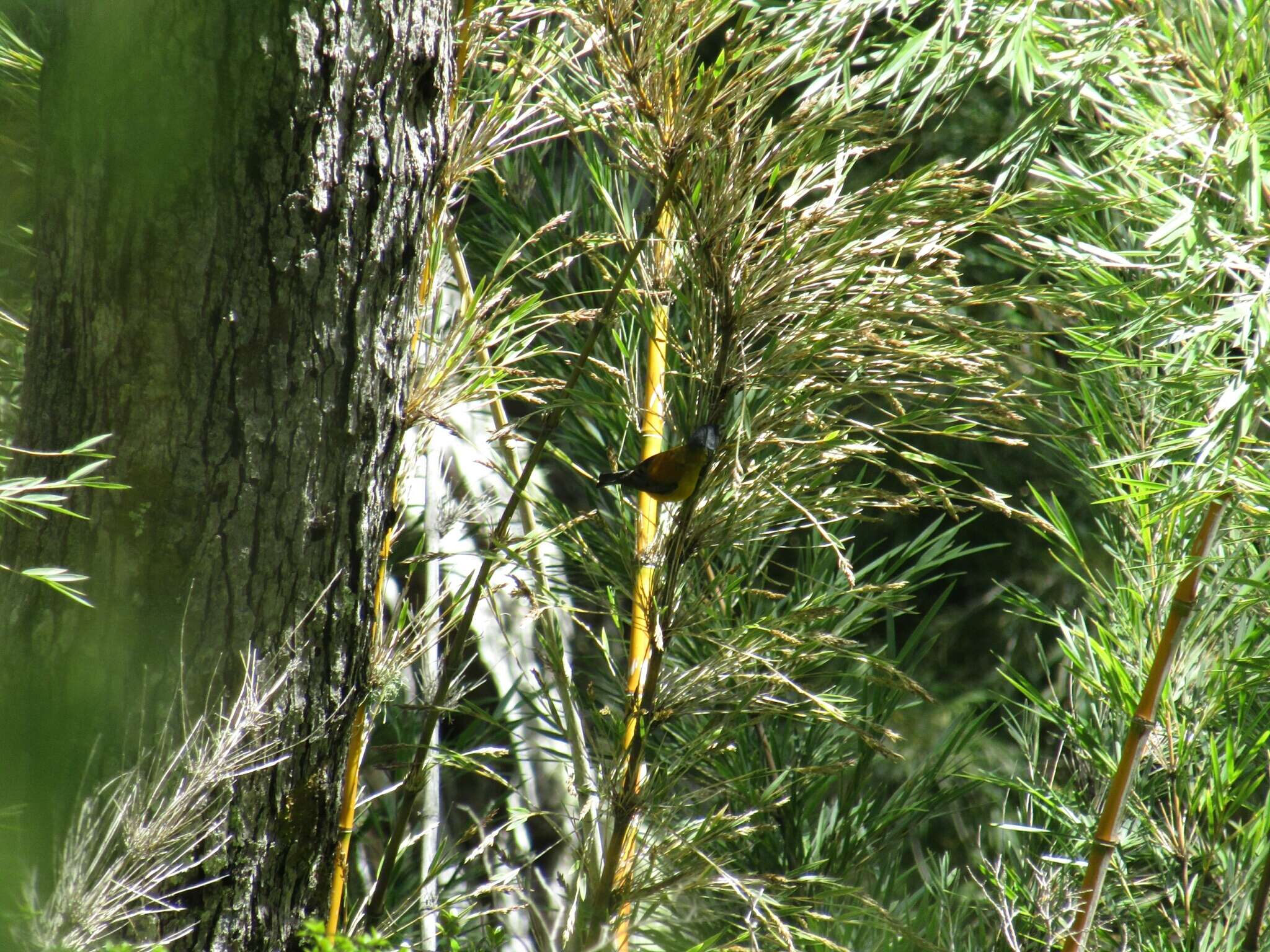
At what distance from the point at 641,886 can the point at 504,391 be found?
0.52 metres

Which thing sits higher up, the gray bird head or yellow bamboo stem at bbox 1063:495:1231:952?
the gray bird head

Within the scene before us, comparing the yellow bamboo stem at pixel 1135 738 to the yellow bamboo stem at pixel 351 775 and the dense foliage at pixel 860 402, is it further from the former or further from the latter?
the yellow bamboo stem at pixel 351 775

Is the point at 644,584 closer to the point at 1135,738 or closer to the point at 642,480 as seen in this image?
the point at 642,480

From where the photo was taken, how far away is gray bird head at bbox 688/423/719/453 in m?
0.97

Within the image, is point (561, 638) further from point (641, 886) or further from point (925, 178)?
point (925, 178)

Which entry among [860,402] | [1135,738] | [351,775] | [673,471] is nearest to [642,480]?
[673,471]

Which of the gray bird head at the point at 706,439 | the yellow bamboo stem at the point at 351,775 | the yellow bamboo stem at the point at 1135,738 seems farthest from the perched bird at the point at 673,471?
the yellow bamboo stem at the point at 1135,738

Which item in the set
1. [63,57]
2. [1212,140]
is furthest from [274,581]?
[1212,140]

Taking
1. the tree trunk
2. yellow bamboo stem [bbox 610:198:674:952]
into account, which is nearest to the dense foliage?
yellow bamboo stem [bbox 610:198:674:952]

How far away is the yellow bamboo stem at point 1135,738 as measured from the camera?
94 centimetres

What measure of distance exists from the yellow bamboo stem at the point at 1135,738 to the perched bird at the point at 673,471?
0.46 m

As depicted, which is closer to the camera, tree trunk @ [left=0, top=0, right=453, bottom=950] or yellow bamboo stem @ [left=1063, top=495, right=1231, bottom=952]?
tree trunk @ [left=0, top=0, right=453, bottom=950]

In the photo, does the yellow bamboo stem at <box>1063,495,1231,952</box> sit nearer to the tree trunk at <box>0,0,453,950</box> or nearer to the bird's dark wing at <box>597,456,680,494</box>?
the bird's dark wing at <box>597,456,680,494</box>

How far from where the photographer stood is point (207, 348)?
2.78ft
